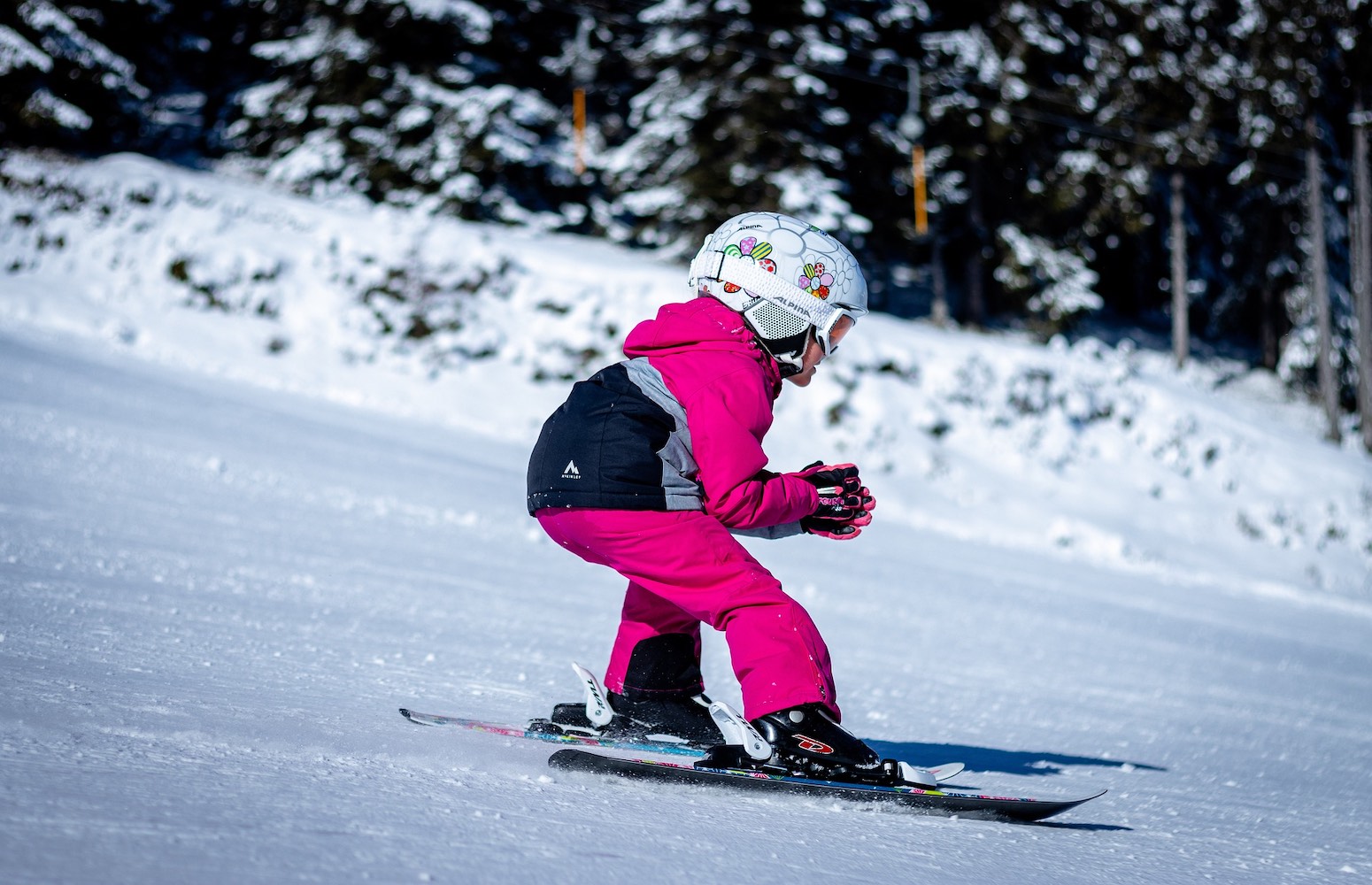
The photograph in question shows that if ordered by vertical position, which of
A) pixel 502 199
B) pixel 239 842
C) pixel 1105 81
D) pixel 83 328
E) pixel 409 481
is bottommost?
pixel 239 842

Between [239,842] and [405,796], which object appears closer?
[239,842]

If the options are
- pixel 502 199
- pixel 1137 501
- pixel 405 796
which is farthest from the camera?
pixel 502 199

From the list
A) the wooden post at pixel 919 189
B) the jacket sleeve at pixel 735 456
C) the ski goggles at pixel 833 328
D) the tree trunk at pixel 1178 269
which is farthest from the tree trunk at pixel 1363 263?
the jacket sleeve at pixel 735 456

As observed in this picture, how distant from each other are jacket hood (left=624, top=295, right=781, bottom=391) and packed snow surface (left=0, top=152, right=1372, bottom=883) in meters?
1.07

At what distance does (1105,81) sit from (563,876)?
28.9 meters

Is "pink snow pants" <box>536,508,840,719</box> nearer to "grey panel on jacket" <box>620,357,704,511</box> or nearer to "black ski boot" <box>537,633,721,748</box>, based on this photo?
"grey panel on jacket" <box>620,357,704,511</box>

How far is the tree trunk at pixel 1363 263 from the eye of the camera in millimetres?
24703

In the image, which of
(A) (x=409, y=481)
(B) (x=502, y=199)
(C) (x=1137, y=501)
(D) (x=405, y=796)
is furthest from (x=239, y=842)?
(B) (x=502, y=199)

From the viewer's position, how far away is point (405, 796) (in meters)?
2.02

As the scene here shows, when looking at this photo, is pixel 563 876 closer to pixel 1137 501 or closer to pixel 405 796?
pixel 405 796

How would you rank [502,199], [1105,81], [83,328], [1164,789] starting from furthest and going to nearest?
[1105,81]
[502,199]
[83,328]
[1164,789]

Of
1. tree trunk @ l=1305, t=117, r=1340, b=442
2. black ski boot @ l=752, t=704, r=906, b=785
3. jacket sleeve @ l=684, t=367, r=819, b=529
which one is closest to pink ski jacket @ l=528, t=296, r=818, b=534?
jacket sleeve @ l=684, t=367, r=819, b=529

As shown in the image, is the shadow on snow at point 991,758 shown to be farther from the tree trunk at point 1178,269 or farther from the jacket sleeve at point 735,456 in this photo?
the tree trunk at point 1178,269

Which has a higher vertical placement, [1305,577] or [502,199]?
[502,199]
